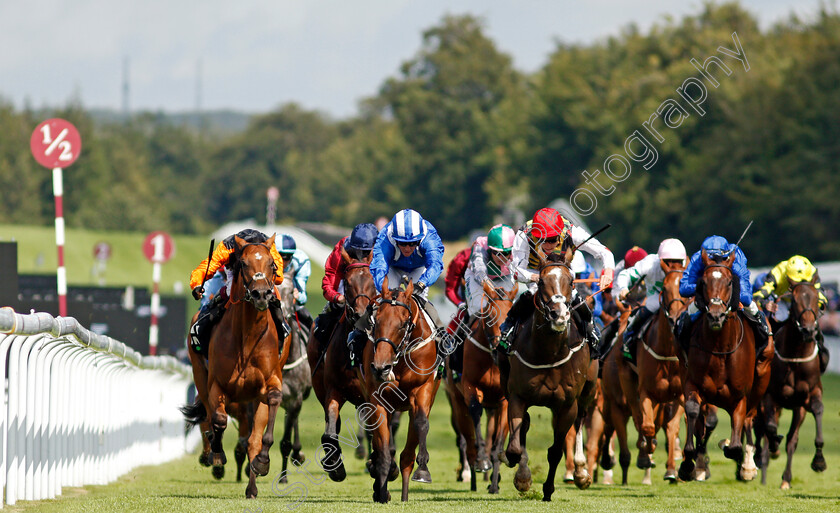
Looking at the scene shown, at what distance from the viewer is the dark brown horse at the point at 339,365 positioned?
9.23m

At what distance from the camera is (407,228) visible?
9.77 m

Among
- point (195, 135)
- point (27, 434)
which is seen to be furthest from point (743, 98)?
point (195, 135)

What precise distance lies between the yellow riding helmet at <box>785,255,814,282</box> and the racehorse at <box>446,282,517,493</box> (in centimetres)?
298

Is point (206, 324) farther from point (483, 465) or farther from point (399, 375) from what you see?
point (483, 465)

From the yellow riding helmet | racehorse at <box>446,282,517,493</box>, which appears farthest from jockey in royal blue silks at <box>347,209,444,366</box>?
the yellow riding helmet

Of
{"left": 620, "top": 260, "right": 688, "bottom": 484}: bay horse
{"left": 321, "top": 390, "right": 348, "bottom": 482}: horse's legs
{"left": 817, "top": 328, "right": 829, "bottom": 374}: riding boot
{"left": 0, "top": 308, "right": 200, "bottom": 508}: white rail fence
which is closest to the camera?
{"left": 0, "top": 308, "right": 200, "bottom": 508}: white rail fence

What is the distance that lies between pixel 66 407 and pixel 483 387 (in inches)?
146

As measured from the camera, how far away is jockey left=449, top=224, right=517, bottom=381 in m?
11.1

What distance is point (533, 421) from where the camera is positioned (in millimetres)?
21828

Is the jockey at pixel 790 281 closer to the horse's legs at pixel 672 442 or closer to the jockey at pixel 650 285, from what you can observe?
the jockey at pixel 650 285

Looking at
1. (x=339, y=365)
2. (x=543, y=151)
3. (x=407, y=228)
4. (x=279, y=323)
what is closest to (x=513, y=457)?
(x=339, y=365)

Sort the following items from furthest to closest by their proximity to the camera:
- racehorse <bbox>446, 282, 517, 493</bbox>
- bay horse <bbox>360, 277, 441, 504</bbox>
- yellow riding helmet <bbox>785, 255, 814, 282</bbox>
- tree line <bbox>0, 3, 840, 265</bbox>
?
tree line <bbox>0, 3, 840, 265</bbox>, yellow riding helmet <bbox>785, 255, 814, 282</bbox>, racehorse <bbox>446, 282, 517, 493</bbox>, bay horse <bbox>360, 277, 441, 504</bbox>

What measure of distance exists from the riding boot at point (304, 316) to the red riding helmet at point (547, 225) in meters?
3.47

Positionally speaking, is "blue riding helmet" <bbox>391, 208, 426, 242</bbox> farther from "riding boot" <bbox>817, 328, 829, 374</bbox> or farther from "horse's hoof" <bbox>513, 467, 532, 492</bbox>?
"riding boot" <bbox>817, 328, 829, 374</bbox>
